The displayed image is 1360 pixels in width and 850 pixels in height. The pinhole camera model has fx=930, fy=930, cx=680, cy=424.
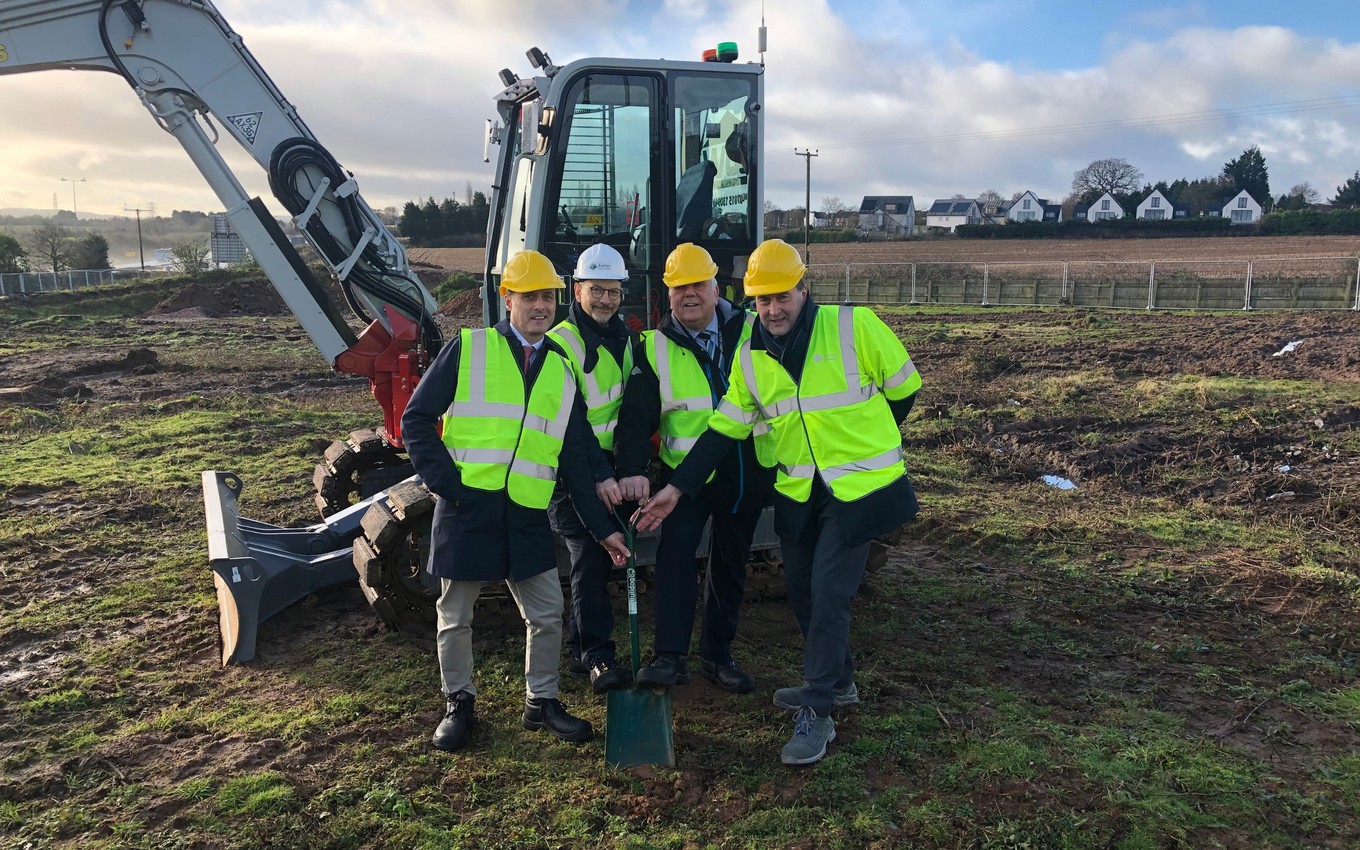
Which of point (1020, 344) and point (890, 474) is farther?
point (1020, 344)

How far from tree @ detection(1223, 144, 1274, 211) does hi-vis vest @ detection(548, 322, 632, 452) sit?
86837mm

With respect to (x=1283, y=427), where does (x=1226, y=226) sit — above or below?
above

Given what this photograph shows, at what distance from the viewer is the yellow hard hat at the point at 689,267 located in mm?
4246

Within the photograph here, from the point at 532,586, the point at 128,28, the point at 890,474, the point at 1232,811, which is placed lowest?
the point at 1232,811

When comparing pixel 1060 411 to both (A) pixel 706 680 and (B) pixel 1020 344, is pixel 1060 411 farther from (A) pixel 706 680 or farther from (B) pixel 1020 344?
(A) pixel 706 680

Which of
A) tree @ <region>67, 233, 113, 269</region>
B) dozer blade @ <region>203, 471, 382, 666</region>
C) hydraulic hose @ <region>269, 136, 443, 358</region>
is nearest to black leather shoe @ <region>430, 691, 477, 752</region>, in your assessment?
dozer blade @ <region>203, 471, 382, 666</region>

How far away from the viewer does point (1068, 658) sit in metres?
4.83

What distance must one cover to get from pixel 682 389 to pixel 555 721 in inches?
62.0

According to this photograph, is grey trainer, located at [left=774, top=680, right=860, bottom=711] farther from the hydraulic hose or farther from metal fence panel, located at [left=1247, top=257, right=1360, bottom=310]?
metal fence panel, located at [left=1247, top=257, right=1360, bottom=310]

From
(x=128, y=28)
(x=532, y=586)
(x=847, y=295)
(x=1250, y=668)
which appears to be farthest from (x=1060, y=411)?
(x=847, y=295)

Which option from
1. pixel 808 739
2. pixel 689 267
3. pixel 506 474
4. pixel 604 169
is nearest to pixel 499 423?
pixel 506 474

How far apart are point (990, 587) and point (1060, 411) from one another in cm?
586

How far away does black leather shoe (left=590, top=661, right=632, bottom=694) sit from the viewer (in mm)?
4375

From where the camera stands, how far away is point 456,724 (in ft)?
12.9
